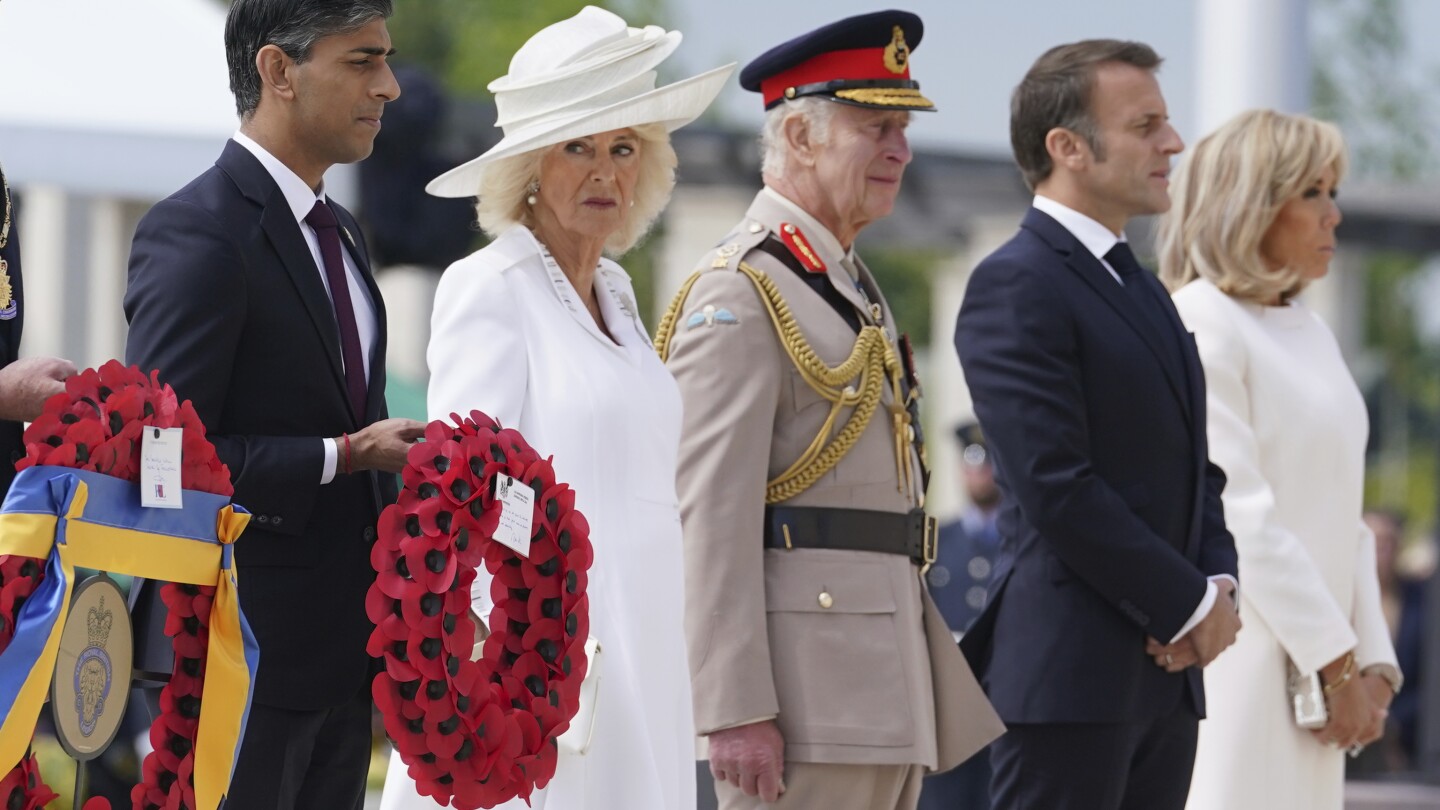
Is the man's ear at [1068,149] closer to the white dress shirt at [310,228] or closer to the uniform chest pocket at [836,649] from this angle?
the uniform chest pocket at [836,649]

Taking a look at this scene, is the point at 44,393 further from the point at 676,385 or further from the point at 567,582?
the point at 676,385

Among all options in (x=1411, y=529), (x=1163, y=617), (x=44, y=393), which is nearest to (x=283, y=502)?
(x=44, y=393)

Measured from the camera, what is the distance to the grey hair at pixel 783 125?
4543 millimetres

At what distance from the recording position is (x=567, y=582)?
346cm

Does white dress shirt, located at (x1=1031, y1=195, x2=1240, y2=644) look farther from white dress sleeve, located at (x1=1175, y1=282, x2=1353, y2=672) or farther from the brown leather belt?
the brown leather belt

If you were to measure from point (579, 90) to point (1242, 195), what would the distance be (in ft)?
6.68

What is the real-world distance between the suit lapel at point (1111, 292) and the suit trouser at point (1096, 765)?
0.70 metres

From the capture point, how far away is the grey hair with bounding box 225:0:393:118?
3.48 metres

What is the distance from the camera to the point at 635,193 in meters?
4.23

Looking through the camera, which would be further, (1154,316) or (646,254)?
(646,254)

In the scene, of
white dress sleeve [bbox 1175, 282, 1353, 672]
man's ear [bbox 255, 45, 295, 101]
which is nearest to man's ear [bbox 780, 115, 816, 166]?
white dress sleeve [bbox 1175, 282, 1353, 672]

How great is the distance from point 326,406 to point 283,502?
7.7 inches

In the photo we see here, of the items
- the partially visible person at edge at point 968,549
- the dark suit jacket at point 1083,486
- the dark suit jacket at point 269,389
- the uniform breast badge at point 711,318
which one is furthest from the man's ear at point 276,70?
the partially visible person at edge at point 968,549

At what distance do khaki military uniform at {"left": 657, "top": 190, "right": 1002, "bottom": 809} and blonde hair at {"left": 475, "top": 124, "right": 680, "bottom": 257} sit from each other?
0.21 metres
